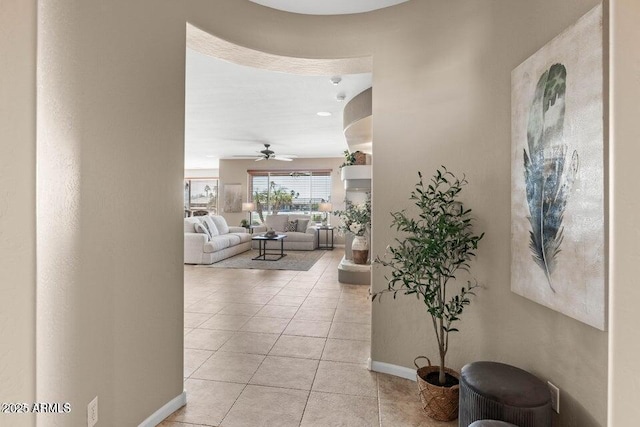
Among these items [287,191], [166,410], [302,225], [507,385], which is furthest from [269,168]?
[507,385]

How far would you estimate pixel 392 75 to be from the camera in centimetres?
246

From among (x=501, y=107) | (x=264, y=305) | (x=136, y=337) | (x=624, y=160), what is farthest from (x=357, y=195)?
(x=624, y=160)

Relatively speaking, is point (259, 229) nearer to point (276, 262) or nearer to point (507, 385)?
point (276, 262)

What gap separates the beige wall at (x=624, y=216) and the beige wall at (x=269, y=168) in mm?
8773

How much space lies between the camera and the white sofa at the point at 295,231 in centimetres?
897

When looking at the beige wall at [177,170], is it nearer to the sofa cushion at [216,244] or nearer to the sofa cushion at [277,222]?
the sofa cushion at [216,244]

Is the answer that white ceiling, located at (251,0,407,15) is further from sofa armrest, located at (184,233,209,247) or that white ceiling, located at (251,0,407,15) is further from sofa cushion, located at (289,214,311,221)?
sofa cushion, located at (289,214,311,221)

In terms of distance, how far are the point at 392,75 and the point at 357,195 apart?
3.55 meters

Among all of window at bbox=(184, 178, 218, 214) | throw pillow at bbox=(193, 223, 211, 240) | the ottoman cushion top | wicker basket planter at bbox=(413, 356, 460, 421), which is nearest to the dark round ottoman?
the ottoman cushion top

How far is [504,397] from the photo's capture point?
1418mm

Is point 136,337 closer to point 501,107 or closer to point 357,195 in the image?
point 501,107

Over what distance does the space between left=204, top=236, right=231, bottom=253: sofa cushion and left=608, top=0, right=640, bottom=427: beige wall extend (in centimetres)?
668

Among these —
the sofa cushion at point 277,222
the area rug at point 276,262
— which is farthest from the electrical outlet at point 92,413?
the sofa cushion at point 277,222

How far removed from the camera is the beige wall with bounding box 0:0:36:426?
111cm
